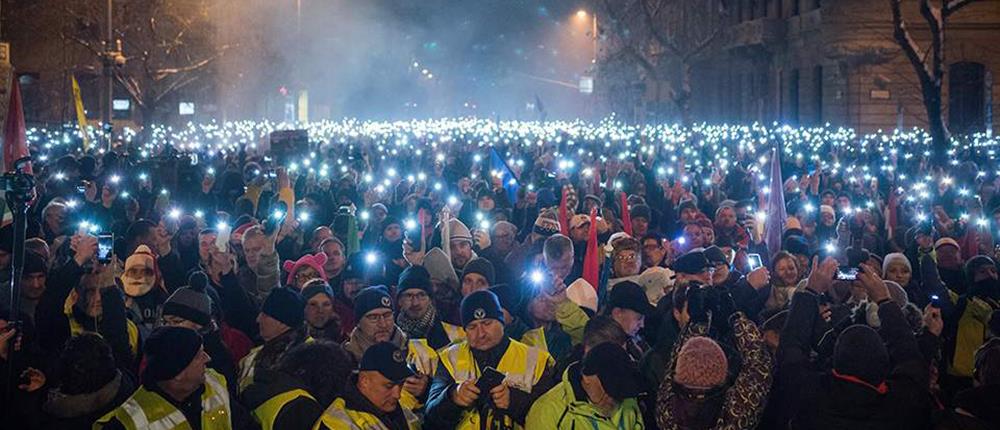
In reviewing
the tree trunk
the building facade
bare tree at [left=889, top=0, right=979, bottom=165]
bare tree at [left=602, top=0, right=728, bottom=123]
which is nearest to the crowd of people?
the tree trunk

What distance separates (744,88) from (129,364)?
4598 cm

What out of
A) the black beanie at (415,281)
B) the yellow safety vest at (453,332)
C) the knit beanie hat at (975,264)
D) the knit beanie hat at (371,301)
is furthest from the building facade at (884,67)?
the knit beanie hat at (371,301)

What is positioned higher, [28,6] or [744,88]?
[28,6]

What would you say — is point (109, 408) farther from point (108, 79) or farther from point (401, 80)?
point (401, 80)

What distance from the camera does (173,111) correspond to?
200 ft

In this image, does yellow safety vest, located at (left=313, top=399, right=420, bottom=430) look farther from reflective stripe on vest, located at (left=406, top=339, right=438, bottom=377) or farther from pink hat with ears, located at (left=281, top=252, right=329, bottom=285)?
pink hat with ears, located at (left=281, top=252, right=329, bottom=285)

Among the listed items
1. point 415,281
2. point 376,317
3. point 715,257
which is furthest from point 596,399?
point 715,257

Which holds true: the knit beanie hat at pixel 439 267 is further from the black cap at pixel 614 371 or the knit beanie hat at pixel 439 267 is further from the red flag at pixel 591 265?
the black cap at pixel 614 371

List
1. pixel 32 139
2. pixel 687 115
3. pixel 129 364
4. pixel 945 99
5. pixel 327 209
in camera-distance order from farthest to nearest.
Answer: pixel 687 115
pixel 945 99
pixel 32 139
pixel 327 209
pixel 129 364

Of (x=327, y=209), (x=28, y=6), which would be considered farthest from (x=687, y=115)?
(x=327, y=209)

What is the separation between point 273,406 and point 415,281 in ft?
7.83

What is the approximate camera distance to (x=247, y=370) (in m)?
6.26

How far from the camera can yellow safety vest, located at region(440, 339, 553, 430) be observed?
6031 mm

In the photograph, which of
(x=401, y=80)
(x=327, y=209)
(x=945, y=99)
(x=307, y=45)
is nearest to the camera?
(x=327, y=209)
